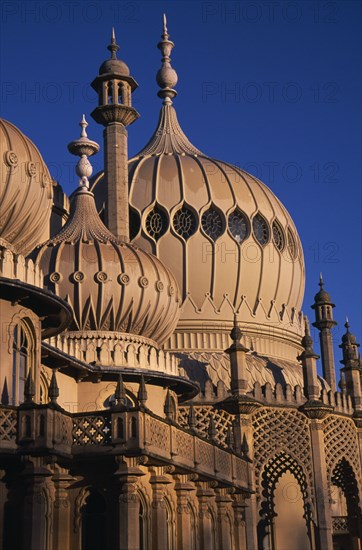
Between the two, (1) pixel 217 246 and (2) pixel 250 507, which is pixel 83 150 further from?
(2) pixel 250 507

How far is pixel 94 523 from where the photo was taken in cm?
2092

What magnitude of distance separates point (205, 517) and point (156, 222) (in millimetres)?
14800

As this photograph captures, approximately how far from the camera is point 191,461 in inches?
907

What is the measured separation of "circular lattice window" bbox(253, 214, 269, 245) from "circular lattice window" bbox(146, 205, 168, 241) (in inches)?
134

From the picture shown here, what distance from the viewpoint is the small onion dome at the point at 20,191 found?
21641 millimetres

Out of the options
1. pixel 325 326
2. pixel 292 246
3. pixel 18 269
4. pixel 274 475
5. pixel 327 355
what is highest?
pixel 292 246

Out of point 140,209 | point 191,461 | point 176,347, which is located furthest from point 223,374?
point 191,461

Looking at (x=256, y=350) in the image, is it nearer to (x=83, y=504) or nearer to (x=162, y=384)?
(x=162, y=384)

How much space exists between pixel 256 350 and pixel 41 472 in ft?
61.7

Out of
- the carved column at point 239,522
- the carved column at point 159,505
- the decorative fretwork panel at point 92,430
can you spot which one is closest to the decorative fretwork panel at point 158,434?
the decorative fretwork panel at point 92,430

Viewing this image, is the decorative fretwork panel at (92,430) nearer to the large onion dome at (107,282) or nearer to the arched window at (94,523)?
the arched window at (94,523)

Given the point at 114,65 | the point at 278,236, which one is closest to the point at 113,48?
the point at 114,65

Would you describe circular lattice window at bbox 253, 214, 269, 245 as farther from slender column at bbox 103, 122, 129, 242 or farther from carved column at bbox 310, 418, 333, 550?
carved column at bbox 310, 418, 333, 550

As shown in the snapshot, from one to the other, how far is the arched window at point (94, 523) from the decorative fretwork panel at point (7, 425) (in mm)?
2903
